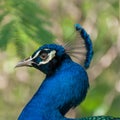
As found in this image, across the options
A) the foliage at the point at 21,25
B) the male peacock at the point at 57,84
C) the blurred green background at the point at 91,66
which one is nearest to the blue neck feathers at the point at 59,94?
the male peacock at the point at 57,84

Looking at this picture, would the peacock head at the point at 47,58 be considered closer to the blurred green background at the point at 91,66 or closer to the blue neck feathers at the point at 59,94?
the blue neck feathers at the point at 59,94

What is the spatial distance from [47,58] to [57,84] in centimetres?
13

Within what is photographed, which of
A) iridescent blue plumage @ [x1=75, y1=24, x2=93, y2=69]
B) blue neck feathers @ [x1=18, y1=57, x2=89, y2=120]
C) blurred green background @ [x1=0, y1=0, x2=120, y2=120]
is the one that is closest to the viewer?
blue neck feathers @ [x1=18, y1=57, x2=89, y2=120]

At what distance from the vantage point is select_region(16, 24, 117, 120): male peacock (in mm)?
3012

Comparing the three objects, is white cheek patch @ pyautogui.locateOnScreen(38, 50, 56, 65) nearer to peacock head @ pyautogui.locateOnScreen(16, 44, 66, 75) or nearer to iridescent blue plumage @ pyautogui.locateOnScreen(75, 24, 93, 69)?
peacock head @ pyautogui.locateOnScreen(16, 44, 66, 75)

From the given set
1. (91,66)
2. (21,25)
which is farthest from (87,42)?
(91,66)

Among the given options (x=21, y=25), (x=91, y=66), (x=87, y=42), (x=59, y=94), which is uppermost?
(x=21, y=25)

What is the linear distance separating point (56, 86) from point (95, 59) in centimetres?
300

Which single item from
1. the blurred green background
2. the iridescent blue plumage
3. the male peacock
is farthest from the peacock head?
the blurred green background

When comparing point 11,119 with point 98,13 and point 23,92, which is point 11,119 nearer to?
point 23,92

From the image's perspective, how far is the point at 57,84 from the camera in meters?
3.06

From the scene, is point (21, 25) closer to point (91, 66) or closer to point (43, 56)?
point (43, 56)

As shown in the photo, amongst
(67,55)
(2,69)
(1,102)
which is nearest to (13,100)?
(1,102)

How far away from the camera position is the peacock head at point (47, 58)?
308cm
